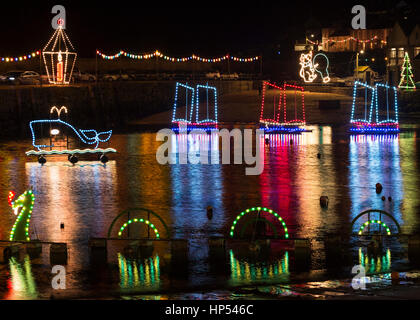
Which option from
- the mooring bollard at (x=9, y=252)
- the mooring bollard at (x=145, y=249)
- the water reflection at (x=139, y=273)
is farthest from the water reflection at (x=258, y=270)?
the mooring bollard at (x=9, y=252)

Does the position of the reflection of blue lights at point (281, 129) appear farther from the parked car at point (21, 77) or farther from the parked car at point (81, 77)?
the parked car at point (81, 77)

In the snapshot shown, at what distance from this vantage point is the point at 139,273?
1391 centimetres

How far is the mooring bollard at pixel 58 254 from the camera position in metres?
→ 14.6

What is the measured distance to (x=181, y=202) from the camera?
68.3 ft

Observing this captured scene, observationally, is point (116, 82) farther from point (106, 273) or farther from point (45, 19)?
point (106, 273)

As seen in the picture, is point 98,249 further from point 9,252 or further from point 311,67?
point 311,67

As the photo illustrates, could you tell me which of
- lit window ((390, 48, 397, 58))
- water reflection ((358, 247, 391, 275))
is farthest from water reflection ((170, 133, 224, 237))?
lit window ((390, 48, 397, 58))

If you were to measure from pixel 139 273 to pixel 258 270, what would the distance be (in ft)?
6.85

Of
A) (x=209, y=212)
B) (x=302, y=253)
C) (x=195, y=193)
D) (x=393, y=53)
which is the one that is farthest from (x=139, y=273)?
(x=393, y=53)

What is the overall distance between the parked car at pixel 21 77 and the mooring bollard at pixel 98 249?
33.9 m

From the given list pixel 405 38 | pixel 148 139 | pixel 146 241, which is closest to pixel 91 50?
pixel 405 38

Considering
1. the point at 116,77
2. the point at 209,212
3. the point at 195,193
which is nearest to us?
the point at 209,212

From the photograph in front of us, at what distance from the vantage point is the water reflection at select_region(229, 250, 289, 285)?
13.5 metres

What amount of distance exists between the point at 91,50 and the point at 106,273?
2248 inches
